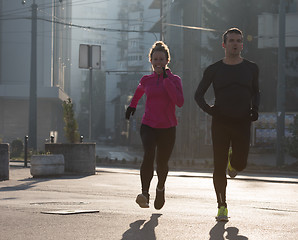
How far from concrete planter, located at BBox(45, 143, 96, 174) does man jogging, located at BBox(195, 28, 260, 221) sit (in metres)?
12.8

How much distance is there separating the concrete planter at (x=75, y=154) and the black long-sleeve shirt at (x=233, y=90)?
12.8 metres

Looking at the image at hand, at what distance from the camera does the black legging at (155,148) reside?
8211 mm

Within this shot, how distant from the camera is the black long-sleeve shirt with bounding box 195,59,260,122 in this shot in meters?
7.57

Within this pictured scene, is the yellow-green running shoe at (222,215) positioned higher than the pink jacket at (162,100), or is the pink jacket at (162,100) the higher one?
the pink jacket at (162,100)

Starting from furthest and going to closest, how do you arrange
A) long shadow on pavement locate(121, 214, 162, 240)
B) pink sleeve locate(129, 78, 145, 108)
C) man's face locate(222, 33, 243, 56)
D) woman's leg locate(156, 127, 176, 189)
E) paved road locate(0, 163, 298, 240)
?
pink sleeve locate(129, 78, 145, 108) → woman's leg locate(156, 127, 176, 189) → man's face locate(222, 33, 243, 56) → paved road locate(0, 163, 298, 240) → long shadow on pavement locate(121, 214, 162, 240)

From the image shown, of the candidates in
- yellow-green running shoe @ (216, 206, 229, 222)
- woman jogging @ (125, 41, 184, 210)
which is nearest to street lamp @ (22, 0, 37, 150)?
woman jogging @ (125, 41, 184, 210)

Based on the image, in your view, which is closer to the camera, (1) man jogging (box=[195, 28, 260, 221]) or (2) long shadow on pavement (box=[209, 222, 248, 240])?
(2) long shadow on pavement (box=[209, 222, 248, 240])

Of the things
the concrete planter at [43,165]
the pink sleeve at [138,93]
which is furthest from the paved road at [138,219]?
the concrete planter at [43,165]

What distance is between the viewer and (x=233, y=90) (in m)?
7.62

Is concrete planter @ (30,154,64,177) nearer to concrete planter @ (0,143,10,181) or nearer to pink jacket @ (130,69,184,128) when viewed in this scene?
concrete planter @ (0,143,10,181)

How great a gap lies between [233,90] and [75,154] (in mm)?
13094

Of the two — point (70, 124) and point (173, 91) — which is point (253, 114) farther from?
point (70, 124)

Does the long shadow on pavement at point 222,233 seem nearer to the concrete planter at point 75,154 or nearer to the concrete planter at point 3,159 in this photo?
the concrete planter at point 3,159

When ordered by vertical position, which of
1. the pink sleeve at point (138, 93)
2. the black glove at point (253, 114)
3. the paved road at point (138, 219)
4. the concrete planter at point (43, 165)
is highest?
the pink sleeve at point (138, 93)
